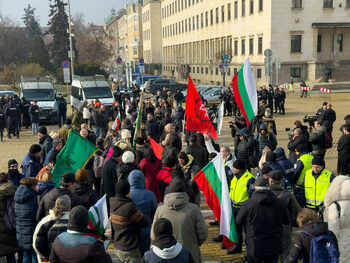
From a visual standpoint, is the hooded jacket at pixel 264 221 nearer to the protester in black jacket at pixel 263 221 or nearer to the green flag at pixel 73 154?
the protester in black jacket at pixel 263 221

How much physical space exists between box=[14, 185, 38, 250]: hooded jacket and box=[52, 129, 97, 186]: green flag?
3.19ft

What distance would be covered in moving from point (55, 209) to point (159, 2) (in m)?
93.3

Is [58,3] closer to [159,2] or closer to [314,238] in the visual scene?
[159,2]

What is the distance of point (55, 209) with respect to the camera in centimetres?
467

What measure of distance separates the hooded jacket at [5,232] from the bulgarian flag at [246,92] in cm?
523

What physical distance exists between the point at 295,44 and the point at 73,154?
139 feet

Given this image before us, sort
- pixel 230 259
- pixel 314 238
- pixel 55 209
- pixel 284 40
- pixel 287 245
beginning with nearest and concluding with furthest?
pixel 314 238, pixel 55 209, pixel 287 245, pixel 230 259, pixel 284 40

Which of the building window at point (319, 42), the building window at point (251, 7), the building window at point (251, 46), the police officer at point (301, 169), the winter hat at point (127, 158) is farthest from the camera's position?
Answer: the building window at point (251, 46)

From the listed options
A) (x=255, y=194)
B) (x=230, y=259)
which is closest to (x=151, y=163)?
(x=230, y=259)

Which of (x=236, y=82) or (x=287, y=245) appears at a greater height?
(x=236, y=82)

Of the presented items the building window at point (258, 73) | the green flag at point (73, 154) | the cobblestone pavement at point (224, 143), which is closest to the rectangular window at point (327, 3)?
the building window at point (258, 73)

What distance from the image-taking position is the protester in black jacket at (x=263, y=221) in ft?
16.4

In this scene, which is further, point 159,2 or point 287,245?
point 159,2

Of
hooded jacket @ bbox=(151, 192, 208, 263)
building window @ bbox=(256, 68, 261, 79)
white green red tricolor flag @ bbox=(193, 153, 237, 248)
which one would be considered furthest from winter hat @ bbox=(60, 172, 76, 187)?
building window @ bbox=(256, 68, 261, 79)
